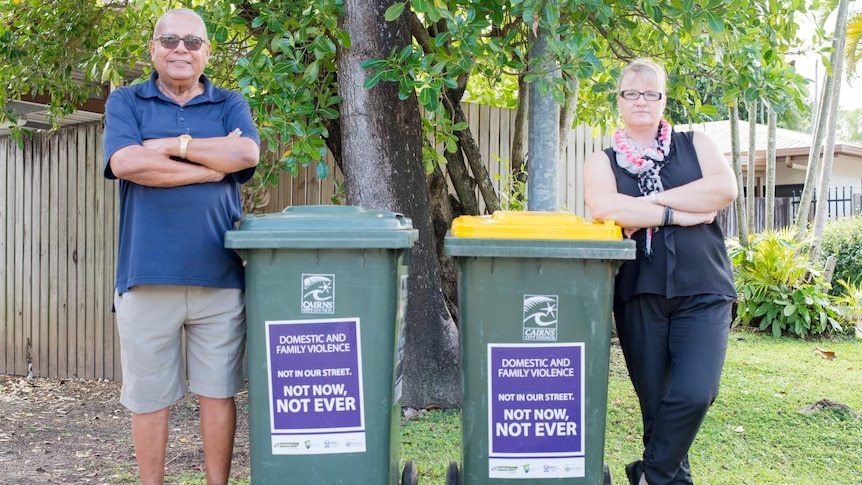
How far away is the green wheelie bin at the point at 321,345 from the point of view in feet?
9.87

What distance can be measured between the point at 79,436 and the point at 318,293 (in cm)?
317

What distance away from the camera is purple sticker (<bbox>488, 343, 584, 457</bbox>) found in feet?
9.78

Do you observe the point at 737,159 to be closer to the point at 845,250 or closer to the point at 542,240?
the point at 845,250

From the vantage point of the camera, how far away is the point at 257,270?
3.07 metres

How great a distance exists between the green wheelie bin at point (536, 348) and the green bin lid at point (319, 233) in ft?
0.83

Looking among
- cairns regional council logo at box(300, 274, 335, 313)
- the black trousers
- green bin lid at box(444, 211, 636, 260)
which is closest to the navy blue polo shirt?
cairns regional council logo at box(300, 274, 335, 313)

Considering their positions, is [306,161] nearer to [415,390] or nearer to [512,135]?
[415,390]

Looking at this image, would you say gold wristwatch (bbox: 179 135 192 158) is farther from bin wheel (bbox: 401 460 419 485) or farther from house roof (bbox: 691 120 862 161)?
house roof (bbox: 691 120 862 161)

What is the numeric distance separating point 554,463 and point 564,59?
2.07m

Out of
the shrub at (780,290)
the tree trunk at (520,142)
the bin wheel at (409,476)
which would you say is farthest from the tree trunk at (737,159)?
the bin wheel at (409,476)

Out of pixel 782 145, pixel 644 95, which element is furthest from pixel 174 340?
pixel 782 145

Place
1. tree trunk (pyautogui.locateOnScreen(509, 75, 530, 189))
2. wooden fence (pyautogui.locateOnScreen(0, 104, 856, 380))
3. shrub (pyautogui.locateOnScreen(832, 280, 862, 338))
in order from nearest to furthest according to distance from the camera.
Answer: tree trunk (pyautogui.locateOnScreen(509, 75, 530, 189))
wooden fence (pyautogui.locateOnScreen(0, 104, 856, 380))
shrub (pyautogui.locateOnScreen(832, 280, 862, 338))

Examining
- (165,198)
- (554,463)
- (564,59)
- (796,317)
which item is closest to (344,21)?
(564,59)

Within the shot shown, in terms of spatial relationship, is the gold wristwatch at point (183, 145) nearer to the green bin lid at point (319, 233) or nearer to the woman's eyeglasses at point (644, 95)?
the green bin lid at point (319, 233)
